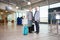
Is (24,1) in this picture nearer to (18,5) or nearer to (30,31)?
(18,5)

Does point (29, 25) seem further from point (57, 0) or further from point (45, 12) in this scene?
point (45, 12)

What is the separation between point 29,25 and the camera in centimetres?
702

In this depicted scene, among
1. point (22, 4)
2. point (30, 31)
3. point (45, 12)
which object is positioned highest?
point (22, 4)

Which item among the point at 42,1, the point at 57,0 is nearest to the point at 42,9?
the point at 42,1

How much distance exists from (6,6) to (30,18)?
15363 mm

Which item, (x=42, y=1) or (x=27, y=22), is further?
(x=42, y=1)

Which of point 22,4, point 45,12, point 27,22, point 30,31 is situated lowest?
point 30,31

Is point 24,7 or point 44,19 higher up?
point 24,7

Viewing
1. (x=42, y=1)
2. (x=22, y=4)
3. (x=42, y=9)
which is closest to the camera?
(x=42, y=1)

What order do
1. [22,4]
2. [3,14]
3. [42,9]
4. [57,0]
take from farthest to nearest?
[3,14] < [42,9] < [22,4] < [57,0]

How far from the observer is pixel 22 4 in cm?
1780

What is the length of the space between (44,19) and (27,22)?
13.6 m

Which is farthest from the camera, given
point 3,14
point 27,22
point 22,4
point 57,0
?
point 3,14

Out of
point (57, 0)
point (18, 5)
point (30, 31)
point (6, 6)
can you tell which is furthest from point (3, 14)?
point (30, 31)
